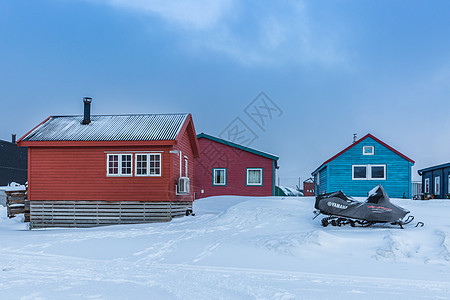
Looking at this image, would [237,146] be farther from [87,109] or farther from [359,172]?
[87,109]

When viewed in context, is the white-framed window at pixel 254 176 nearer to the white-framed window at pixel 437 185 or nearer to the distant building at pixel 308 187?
the white-framed window at pixel 437 185

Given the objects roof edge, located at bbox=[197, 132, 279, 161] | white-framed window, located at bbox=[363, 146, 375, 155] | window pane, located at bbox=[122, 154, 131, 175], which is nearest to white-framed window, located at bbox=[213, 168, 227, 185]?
roof edge, located at bbox=[197, 132, 279, 161]

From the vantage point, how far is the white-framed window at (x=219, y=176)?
2810 cm

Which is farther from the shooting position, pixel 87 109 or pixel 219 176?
pixel 219 176

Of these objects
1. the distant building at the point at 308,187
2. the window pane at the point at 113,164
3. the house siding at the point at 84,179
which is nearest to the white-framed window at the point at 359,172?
the house siding at the point at 84,179

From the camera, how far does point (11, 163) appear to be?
43.1 metres

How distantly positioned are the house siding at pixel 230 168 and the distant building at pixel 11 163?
25.4m

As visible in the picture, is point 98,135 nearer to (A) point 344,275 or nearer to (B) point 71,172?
(B) point 71,172

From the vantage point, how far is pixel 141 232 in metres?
13.6

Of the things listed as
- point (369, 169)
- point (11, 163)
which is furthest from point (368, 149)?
point (11, 163)

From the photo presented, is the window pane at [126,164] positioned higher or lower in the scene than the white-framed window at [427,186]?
higher

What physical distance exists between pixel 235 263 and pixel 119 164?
10.6 m

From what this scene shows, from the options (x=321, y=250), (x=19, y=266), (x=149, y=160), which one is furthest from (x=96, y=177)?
(x=321, y=250)

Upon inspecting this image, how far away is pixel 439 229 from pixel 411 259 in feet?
8.60
